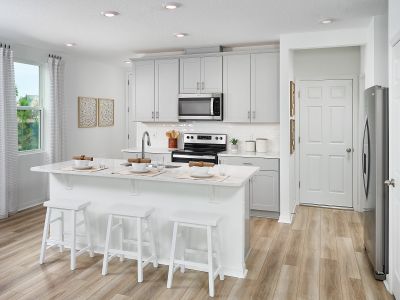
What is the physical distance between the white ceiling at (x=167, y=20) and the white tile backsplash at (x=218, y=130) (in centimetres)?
127

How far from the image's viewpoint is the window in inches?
216

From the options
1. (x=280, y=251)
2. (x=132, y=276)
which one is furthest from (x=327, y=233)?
(x=132, y=276)

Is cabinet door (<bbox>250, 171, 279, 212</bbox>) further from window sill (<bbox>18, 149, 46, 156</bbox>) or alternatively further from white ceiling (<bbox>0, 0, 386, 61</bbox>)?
window sill (<bbox>18, 149, 46, 156</bbox>)

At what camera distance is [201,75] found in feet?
18.5

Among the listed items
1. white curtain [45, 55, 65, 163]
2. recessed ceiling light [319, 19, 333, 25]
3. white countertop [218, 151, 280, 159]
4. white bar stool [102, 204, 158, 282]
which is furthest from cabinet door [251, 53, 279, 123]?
white curtain [45, 55, 65, 163]

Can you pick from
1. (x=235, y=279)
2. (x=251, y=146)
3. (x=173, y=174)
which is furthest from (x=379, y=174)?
(x=251, y=146)

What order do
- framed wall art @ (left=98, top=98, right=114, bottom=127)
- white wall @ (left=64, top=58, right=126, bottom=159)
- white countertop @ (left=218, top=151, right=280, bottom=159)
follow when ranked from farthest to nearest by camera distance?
1. framed wall art @ (left=98, top=98, right=114, bottom=127)
2. white wall @ (left=64, top=58, right=126, bottom=159)
3. white countertop @ (left=218, top=151, right=280, bottom=159)

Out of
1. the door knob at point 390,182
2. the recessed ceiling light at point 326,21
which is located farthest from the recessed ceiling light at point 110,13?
the door knob at point 390,182

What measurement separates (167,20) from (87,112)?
124 inches

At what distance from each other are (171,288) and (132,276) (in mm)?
424

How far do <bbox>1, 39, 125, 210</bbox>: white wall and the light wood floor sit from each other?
53.9 inches

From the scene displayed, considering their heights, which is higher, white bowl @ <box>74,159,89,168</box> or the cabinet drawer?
white bowl @ <box>74,159,89,168</box>

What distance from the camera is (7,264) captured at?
3.48 metres

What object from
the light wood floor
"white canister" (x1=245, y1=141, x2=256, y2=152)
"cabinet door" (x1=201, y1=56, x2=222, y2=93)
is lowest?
the light wood floor
